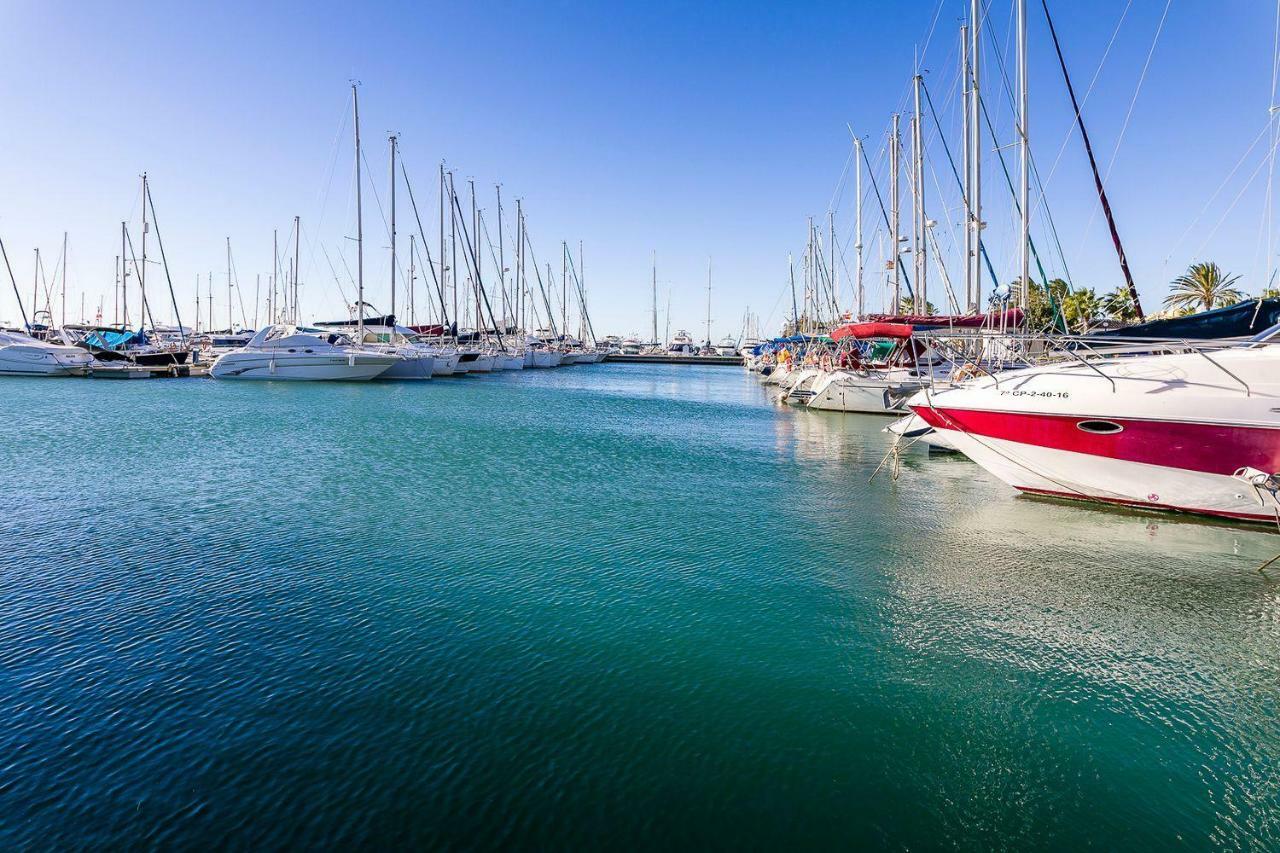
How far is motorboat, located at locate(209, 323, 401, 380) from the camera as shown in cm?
4878

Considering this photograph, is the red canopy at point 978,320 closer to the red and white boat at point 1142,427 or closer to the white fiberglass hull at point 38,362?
the red and white boat at point 1142,427

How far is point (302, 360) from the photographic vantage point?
4878cm

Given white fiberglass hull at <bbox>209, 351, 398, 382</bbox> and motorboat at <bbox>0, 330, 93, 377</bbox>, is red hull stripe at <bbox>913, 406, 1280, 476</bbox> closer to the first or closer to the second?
white fiberglass hull at <bbox>209, 351, 398, 382</bbox>

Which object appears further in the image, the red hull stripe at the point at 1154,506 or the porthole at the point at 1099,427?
the porthole at the point at 1099,427

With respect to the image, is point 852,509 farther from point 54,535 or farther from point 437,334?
point 437,334

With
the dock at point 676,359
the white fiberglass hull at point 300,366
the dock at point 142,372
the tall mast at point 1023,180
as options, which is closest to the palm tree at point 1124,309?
the tall mast at point 1023,180

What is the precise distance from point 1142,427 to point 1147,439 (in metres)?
0.24

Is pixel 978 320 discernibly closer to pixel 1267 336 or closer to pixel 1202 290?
pixel 1267 336

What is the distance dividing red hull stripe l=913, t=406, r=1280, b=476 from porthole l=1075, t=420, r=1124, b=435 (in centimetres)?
2

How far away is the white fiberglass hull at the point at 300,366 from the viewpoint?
48.8 m

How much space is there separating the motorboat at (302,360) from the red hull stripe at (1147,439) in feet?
136

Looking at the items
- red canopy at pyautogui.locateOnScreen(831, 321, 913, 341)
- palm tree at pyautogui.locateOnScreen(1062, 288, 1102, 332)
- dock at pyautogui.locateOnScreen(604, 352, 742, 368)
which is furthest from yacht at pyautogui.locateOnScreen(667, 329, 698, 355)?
red canopy at pyautogui.locateOnScreen(831, 321, 913, 341)

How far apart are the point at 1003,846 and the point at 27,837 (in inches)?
246

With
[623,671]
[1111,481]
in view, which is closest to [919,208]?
[1111,481]
